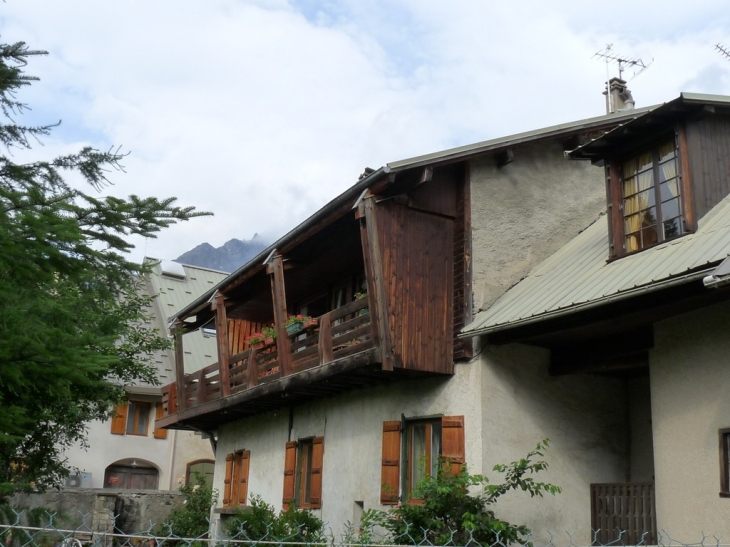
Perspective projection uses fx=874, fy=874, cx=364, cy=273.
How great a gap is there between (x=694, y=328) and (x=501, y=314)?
2624 mm

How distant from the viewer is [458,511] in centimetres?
1062

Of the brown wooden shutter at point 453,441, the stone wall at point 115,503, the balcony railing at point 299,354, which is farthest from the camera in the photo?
the stone wall at point 115,503

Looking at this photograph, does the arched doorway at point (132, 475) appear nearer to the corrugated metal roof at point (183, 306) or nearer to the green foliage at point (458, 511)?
the corrugated metal roof at point (183, 306)

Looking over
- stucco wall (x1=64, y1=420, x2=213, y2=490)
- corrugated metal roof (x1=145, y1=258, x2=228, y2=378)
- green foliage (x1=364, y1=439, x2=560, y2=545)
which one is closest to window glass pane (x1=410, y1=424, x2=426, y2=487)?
green foliage (x1=364, y1=439, x2=560, y2=545)

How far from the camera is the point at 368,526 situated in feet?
38.9

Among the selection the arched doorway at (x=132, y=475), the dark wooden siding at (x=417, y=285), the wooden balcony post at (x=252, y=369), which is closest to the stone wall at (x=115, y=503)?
the arched doorway at (x=132, y=475)

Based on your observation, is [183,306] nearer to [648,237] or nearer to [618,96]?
[618,96]

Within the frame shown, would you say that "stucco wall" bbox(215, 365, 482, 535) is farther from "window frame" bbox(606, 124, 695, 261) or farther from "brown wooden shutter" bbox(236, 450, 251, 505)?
"window frame" bbox(606, 124, 695, 261)

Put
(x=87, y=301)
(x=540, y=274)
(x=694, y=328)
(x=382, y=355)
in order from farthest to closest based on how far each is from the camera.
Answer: (x=540, y=274), (x=382, y=355), (x=694, y=328), (x=87, y=301)

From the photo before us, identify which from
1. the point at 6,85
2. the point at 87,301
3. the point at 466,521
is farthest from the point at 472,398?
the point at 6,85

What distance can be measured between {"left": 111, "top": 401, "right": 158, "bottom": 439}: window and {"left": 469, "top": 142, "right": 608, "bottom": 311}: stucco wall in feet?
62.9

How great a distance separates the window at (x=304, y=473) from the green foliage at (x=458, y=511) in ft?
13.4

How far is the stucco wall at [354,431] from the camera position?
1193 cm

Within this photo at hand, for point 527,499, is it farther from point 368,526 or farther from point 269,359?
point 269,359
